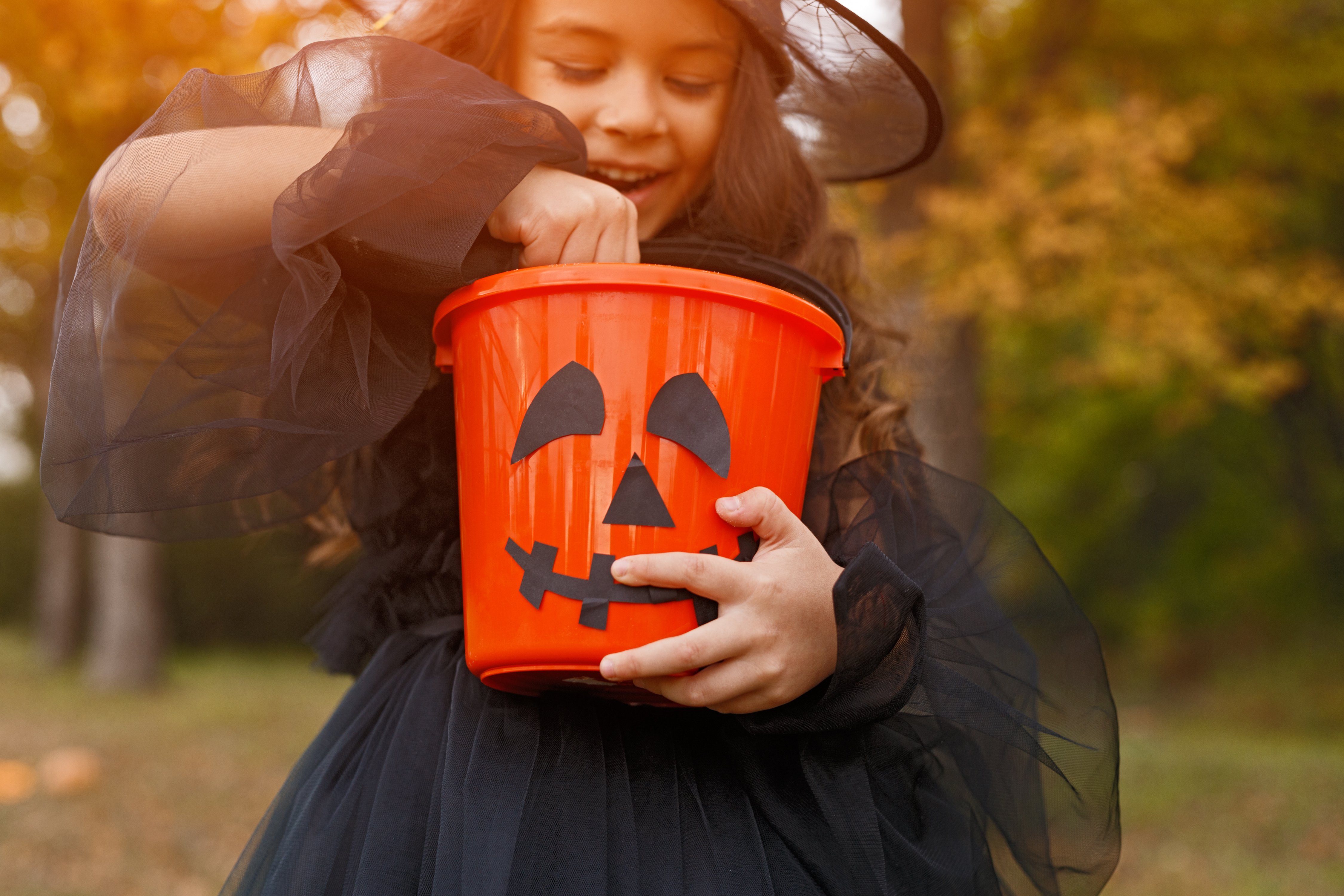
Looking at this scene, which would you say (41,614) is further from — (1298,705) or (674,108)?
(1298,705)

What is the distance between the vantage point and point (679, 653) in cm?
96

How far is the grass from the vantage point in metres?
3.94

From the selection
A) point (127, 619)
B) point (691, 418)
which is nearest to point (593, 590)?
point (691, 418)

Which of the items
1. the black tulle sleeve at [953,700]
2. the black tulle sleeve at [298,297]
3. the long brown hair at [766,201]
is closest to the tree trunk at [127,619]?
the long brown hair at [766,201]

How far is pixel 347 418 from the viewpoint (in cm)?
111

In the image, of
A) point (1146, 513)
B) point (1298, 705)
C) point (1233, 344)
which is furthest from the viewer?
point (1146, 513)

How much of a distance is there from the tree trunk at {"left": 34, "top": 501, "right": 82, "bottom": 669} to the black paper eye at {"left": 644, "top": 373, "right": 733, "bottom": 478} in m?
10.1

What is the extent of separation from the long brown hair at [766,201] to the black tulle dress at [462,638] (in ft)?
0.62

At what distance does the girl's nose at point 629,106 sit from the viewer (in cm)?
130

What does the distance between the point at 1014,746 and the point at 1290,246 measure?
11864 mm

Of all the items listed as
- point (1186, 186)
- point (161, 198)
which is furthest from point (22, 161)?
point (1186, 186)

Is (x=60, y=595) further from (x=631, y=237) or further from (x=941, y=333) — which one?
(x=631, y=237)

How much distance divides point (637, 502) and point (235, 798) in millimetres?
4761

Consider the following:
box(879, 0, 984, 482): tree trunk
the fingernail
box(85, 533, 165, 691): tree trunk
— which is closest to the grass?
box(85, 533, 165, 691): tree trunk
